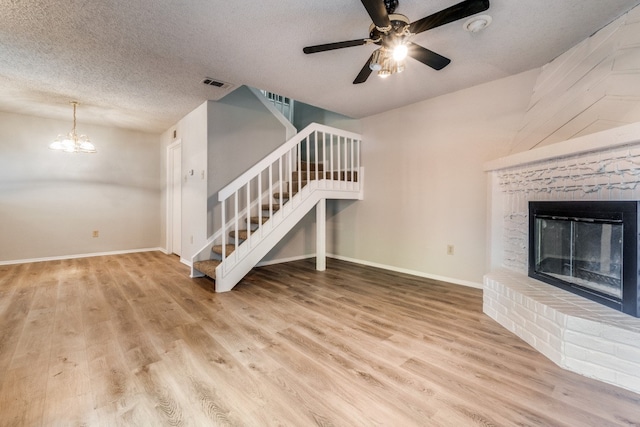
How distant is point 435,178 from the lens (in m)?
3.53

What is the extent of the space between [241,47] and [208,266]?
7.81 feet

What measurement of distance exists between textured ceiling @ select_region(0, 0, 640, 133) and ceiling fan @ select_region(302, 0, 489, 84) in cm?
28

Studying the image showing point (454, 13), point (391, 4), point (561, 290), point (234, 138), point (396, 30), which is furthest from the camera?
point (234, 138)

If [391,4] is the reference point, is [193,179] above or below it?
below

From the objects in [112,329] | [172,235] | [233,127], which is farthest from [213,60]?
[172,235]

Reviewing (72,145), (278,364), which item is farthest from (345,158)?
(72,145)

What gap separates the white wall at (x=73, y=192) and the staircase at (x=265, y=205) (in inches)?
101

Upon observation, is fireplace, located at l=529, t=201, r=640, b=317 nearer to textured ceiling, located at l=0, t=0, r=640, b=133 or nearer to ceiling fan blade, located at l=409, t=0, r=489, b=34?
textured ceiling, located at l=0, t=0, r=640, b=133

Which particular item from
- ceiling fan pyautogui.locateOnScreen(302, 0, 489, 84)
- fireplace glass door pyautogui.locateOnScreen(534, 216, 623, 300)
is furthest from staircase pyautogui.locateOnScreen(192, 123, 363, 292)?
fireplace glass door pyautogui.locateOnScreen(534, 216, 623, 300)

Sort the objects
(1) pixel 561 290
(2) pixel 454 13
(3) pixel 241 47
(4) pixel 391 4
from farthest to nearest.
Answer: (3) pixel 241 47 < (1) pixel 561 290 < (4) pixel 391 4 < (2) pixel 454 13

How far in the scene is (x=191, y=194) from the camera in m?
4.12

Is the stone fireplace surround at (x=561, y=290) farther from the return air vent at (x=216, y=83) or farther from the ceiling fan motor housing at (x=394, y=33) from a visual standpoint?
the return air vent at (x=216, y=83)

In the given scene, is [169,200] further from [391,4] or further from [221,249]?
[391,4]

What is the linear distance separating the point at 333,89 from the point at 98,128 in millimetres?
4396
